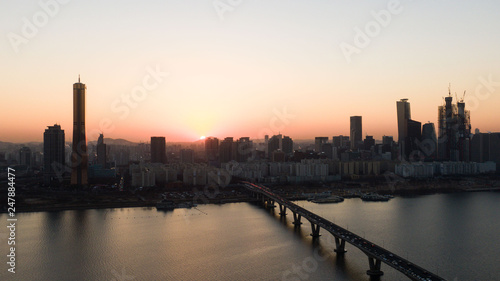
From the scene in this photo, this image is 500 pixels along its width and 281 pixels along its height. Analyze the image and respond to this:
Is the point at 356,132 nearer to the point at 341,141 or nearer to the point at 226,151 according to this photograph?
the point at 341,141

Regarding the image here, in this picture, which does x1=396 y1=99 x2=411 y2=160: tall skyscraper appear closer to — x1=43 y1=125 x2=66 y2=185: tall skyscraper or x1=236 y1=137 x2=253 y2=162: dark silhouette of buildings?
x1=236 y1=137 x2=253 y2=162: dark silhouette of buildings

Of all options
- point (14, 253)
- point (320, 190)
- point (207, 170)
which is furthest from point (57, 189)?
point (320, 190)

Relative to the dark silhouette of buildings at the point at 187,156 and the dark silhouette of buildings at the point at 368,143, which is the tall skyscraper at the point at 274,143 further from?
the dark silhouette of buildings at the point at 368,143

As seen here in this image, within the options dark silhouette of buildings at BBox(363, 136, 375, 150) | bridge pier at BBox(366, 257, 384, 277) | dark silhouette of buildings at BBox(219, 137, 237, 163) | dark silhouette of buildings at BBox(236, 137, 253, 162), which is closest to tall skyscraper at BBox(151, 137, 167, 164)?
dark silhouette of buildings at BBox(219, 137, 237, 163)

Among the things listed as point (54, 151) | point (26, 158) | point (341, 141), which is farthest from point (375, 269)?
point (341, 141)

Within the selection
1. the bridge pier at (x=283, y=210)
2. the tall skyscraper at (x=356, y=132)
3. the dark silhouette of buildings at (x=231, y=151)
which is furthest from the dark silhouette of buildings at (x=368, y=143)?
the bridge pier at (x=283, y=210)

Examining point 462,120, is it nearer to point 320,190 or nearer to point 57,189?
point 320,190
